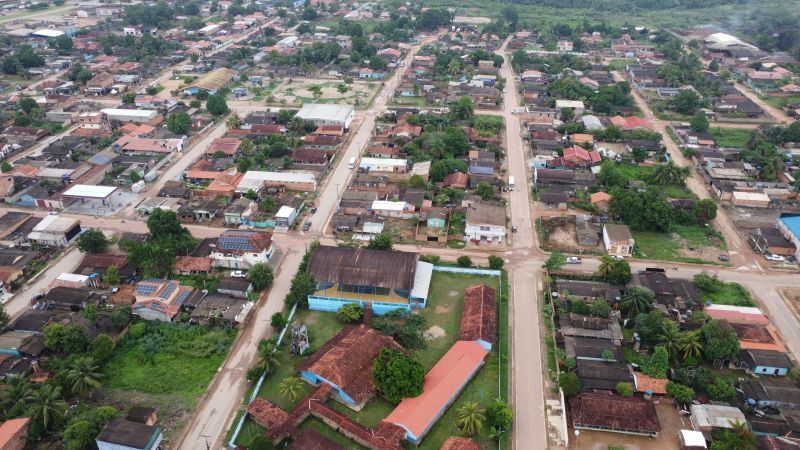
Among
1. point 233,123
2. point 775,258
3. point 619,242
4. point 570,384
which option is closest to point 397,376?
point 570,384

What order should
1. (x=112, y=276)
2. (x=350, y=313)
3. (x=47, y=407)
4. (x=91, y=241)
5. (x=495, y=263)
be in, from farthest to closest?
1. (x=91, y=241)
2. (x=495, y=263)
3. (x=112, y=276)
4. (x=350, y=313)
5. (x=47, y=407)

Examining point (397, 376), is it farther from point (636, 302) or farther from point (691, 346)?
point (691, 346)

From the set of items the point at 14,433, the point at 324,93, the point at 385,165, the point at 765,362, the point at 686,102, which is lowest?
the point at 324,93

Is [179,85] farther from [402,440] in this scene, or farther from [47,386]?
[402,440]

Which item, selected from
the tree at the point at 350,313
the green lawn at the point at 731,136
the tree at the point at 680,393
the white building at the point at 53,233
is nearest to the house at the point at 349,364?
the tree at the point at 350,313

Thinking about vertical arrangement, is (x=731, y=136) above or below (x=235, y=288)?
below

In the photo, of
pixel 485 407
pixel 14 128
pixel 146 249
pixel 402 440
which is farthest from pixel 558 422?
pixel 14 128
